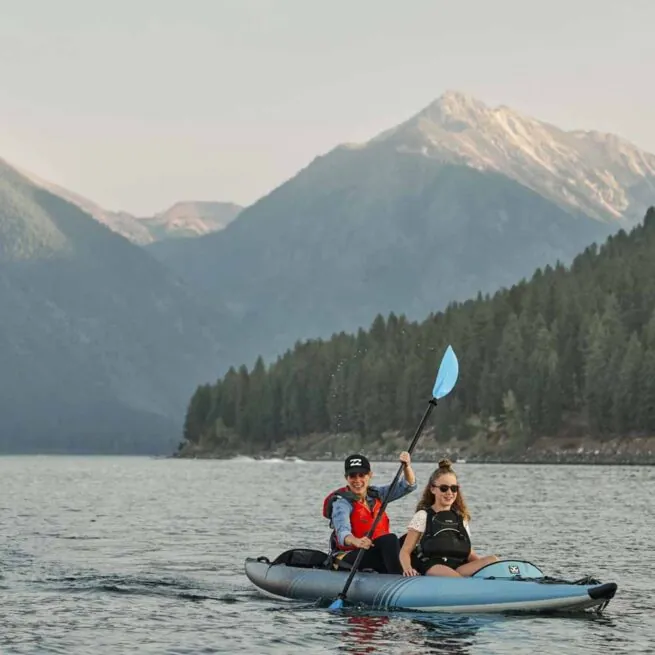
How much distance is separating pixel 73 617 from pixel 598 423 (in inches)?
6463

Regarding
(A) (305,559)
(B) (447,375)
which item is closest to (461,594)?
(A) (305,559)

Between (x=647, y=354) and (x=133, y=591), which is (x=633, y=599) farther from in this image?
(x=647, y=354)

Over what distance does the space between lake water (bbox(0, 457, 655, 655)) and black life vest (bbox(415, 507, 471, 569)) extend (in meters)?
1.40

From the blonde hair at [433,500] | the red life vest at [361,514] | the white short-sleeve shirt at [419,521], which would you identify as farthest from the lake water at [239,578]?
the blonde hair at [433,500]

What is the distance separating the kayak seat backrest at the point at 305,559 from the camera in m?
36.9

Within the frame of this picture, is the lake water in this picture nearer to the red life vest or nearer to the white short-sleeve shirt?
the red life vest

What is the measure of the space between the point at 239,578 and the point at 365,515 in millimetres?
9817

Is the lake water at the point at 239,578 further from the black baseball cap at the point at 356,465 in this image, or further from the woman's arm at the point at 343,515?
the black baseball cap at the point at 356,465

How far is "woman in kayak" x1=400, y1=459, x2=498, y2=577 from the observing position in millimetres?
31906

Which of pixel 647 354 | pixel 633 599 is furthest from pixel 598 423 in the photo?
pixel 633 599

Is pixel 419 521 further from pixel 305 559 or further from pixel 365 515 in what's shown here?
pixel 305 559

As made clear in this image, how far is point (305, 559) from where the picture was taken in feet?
122


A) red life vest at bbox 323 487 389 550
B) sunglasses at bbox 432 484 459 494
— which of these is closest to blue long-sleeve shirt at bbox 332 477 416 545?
red life vest at bbox 323 487 389 550

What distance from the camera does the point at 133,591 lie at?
1576 inches
